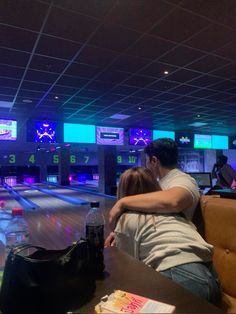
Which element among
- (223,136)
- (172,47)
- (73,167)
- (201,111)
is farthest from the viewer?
(73,167)

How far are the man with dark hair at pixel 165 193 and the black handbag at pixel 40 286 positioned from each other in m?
0.58

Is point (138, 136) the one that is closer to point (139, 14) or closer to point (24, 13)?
point (139, 14)

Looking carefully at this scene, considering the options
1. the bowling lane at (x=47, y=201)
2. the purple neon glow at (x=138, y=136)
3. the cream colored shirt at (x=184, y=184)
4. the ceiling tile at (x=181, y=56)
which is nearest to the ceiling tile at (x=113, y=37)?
the ceiling tile at (x=181, y=56)

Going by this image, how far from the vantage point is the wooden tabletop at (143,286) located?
38.5 inches

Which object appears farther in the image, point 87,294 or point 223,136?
point 223,136

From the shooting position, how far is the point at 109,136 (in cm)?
940

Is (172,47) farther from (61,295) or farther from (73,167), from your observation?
(73,167)

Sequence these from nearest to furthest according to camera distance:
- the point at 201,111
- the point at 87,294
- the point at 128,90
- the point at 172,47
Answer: the point at 87,294 < the point at 172,47 < the point at 128,90 < the point at 201,111

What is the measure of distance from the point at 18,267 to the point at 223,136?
40.2 feet

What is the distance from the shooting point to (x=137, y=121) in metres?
9.54

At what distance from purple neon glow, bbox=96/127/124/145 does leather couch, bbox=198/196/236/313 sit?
7.50m

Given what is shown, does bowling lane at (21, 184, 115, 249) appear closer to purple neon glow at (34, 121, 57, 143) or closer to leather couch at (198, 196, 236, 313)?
purple neon glow at (34, 121, 57, 143)

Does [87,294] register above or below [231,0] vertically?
below

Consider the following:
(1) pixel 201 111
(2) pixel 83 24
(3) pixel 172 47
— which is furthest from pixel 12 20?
(1) pixel 201 111
